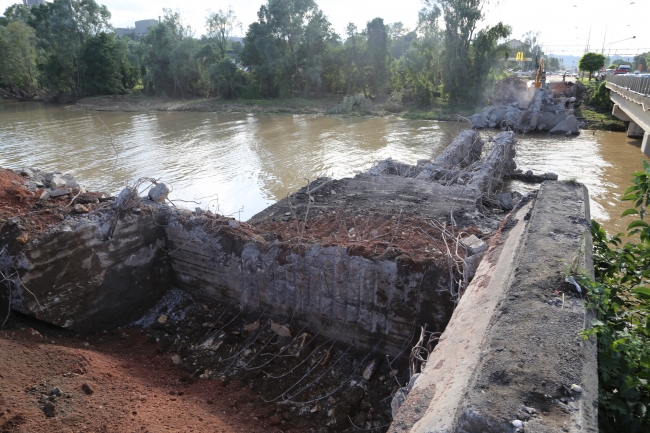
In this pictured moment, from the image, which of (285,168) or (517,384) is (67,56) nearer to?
(285,168)

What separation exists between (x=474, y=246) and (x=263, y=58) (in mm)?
35046

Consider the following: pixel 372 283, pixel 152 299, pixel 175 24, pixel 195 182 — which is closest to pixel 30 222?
pixel 152 299

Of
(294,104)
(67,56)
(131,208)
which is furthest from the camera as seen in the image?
(67,56)

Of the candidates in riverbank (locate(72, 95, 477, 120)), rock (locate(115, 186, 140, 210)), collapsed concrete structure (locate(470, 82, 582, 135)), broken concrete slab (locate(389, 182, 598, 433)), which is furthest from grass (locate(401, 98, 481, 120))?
broken concrete slab (locate(389, 182, 598, 433))

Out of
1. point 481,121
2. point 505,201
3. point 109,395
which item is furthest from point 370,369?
point 481,121

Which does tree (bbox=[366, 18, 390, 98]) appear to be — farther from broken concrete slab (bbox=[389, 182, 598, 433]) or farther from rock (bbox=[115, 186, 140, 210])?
broken concrete slab (bbox=[389, 182, 598, 433])

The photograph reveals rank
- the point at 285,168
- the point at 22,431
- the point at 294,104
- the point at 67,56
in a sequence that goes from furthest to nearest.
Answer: the point at 67,56 < the point at 294,104 < the point at 285,168 < the point at 22,431

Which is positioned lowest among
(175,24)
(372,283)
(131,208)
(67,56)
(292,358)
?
(292,358)

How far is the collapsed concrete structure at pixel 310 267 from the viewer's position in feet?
11.5

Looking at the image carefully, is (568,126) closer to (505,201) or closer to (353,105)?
(353,105)

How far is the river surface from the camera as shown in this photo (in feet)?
41.8

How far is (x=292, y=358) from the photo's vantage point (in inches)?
205

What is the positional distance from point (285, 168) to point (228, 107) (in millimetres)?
20966

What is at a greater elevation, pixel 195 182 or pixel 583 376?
pixel 583 376
